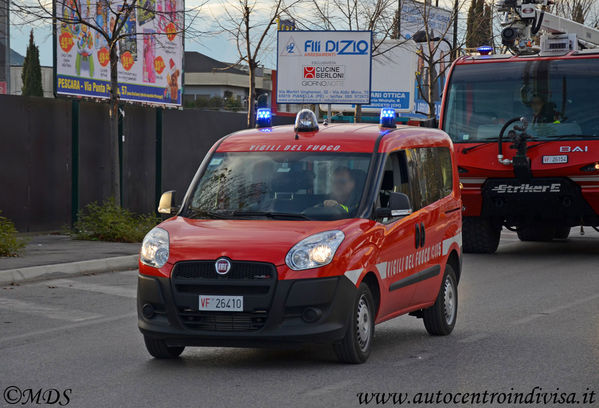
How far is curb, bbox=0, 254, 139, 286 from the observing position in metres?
14.2

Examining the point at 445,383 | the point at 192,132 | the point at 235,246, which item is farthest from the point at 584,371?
the point at 192,132

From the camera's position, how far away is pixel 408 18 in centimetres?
4016

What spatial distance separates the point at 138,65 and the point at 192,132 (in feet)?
5.96

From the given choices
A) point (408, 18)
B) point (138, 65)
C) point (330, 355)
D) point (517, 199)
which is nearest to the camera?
point (330, 355)

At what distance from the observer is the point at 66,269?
49.5ft

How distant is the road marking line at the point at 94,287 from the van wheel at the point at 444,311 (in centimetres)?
420

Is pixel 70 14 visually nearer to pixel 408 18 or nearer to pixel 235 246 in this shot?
pixel 235 246

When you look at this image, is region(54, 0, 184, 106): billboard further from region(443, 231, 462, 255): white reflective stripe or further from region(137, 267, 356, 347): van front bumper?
region(137, 267, 356, 347): van front bumper

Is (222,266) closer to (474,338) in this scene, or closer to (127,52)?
(474,338)

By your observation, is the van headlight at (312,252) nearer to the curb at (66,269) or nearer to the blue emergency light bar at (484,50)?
the curb at (66,269)

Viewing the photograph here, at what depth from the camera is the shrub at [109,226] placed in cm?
1886

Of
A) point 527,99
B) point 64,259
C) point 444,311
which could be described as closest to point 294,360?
point 444,311

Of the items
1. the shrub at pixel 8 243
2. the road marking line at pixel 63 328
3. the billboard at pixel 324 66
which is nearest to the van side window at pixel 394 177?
the road marking line at pixel 63 328

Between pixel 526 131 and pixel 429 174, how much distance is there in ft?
27.3
